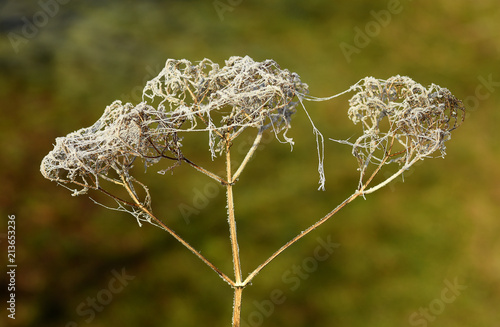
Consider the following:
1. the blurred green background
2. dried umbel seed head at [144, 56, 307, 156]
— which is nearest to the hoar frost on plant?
dried umbel seed head at [144, 56, 307, 156]

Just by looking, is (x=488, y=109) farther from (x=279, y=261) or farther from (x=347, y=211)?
(x=279, y=261)

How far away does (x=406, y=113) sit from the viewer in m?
1.29

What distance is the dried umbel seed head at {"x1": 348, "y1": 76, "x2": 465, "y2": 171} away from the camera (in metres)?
1.27

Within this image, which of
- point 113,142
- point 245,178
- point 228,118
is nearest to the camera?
point 113,142

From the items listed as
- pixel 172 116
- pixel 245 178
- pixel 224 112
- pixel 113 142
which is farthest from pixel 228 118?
pixel 245 178

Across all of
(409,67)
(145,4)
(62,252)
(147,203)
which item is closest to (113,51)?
(145,4)

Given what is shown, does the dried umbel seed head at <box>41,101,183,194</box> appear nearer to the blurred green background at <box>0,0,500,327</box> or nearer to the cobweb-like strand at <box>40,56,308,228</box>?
Answer: the cobweb-like strand at <box>40,56,308,228</box>

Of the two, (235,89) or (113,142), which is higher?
(235,89)

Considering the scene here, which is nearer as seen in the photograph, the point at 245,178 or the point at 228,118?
the point at 228,118

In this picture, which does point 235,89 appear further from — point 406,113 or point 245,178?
point 245,178

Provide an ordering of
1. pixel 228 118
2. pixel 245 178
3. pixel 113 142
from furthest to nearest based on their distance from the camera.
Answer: pixel 245 178 < pixel 228 118 < pixel 113 142

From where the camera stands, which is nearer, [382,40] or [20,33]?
[20,33]

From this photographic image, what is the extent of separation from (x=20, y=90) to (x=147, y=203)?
2037mm

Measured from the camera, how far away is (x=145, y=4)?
3.44 metres
